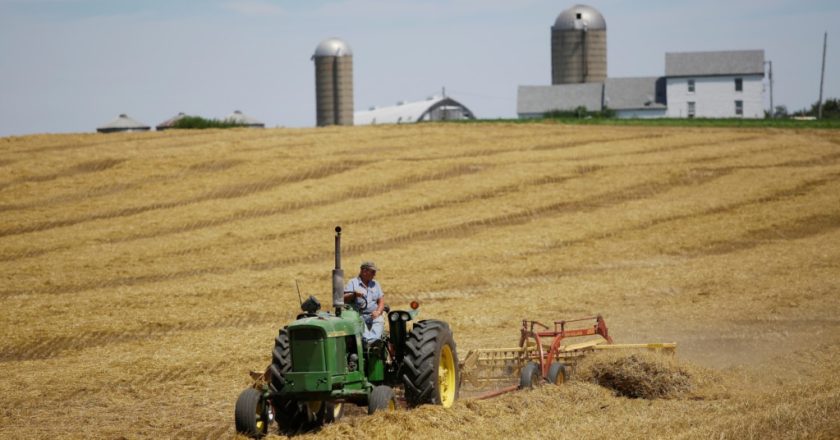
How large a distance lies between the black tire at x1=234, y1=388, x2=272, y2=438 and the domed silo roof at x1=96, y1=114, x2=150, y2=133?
299 ft

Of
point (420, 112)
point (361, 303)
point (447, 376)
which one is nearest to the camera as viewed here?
point (361, 303)

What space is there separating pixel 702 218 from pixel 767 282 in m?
8.56

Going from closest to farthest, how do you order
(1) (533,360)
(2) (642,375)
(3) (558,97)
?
(2) (642,375)
(1) (533,360)
(3) (558,97)

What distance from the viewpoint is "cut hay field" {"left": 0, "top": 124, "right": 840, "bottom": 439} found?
1466 centimetres

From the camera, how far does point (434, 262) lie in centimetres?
2872

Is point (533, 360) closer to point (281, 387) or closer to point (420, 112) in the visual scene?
point (281, 387)

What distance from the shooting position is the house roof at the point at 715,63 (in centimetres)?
9881

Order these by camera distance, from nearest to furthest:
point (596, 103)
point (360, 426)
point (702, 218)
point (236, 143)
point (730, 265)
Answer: point (360, 426)
point (730, 265)
point (702, 218)
point (236, 143)
point (596, 103)

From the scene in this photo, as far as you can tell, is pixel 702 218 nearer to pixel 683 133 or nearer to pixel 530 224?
pixel 530 224

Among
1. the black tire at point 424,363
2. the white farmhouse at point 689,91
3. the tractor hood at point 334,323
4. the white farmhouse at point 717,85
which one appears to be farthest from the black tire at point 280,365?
the white farmhouse at point 717,85

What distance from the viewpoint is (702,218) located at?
33969mm

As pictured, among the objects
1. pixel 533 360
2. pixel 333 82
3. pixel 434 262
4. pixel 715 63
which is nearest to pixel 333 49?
pixel 333 82

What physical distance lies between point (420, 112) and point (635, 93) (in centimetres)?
2861

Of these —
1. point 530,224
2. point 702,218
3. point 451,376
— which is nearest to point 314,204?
point 530,224
